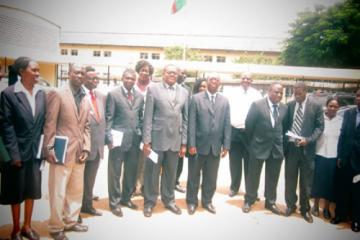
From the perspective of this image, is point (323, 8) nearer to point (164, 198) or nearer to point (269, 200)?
point (269, 200)

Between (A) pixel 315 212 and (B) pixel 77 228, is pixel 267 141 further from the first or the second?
(B) pixel 77 228

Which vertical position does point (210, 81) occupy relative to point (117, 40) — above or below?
below

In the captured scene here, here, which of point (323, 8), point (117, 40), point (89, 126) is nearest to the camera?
point (89, 126)

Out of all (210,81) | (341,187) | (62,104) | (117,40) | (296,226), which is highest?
(117,40)

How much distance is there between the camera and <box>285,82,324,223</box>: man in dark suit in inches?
138

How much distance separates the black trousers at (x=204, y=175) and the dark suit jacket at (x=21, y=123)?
5.87 ft

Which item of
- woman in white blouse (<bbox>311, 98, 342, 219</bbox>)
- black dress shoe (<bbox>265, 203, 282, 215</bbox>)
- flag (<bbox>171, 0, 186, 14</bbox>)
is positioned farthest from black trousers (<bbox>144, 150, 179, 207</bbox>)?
woman in white blouse (<bbox>311, 98, 342, 219</bbox>)

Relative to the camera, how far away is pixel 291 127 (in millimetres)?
3689

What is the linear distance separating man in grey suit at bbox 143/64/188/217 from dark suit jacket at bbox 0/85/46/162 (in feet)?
3.75

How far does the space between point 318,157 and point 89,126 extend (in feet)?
9.10

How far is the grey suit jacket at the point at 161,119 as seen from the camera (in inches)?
132

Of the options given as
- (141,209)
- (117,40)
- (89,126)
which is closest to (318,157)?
(141,209)

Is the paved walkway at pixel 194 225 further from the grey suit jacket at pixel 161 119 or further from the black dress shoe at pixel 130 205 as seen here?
the grey suit jacket at pixel 161 119

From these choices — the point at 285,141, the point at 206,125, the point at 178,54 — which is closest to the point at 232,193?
the point at 285,141
